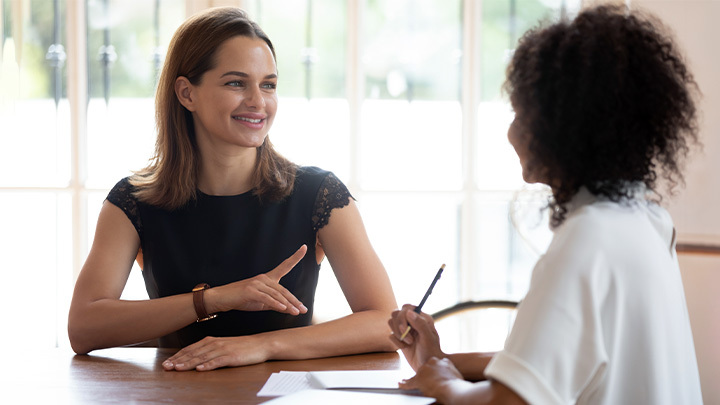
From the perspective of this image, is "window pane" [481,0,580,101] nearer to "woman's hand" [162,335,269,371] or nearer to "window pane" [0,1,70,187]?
"window pane" [0,1,70,187]

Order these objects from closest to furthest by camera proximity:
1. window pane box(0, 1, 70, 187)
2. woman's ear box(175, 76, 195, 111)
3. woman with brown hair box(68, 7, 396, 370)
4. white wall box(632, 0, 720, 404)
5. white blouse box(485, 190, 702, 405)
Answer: white blouse box(485, 190, 702, 405) → woman with brown hair box(68, 7, 396, 370) → woman's ear box(175, 76, 195, 111) → white wall box(632, 0, 720, 404) → window pane box(0, 1, 70, 187)

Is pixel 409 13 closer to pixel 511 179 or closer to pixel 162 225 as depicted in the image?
pixel 511 179

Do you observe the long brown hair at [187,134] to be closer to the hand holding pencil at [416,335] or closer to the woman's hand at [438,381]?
the hand holding pencil at [416,335]

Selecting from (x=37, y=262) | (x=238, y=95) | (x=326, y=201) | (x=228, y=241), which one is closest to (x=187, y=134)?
(x=238, y=95)

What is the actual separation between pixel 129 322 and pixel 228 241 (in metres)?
0.37

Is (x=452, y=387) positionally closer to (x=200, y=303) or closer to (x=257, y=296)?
(x=257, y=296)

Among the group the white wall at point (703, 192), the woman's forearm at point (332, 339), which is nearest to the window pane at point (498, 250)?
the white wall at point (703, 192)

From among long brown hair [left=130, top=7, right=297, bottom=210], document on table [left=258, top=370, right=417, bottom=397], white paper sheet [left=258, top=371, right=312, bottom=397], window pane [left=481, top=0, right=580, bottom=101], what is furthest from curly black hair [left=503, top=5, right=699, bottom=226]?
window pane [left=481, top=0, right=580, bottom=101]

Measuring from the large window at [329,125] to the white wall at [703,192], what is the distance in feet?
2.57

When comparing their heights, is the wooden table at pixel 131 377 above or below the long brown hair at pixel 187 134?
below

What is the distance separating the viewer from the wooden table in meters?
1.34

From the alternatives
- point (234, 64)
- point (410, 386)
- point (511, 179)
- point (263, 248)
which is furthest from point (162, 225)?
point (511, 179)

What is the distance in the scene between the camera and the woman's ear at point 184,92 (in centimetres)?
206

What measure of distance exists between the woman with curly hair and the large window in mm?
2393
